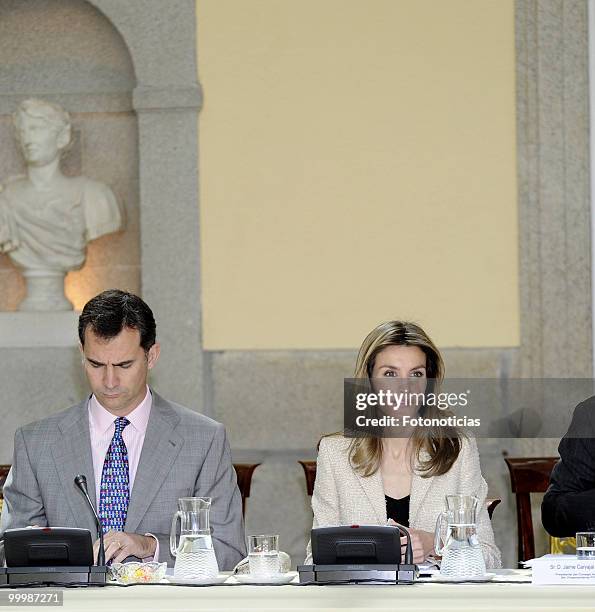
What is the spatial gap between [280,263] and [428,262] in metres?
0.64

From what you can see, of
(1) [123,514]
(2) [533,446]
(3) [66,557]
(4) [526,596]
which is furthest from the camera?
(2) [533,446]

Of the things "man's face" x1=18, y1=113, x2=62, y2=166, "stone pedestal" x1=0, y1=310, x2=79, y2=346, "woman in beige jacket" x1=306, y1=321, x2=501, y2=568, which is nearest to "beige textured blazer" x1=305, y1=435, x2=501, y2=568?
"woman in beige jacket" x1=306, y1=321, x2=501, y2=568

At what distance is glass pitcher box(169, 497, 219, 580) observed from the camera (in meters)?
2.66

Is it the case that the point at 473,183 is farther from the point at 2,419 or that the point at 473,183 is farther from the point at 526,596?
the point at 526,596

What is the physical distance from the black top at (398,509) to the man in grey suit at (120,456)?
409 millimetres

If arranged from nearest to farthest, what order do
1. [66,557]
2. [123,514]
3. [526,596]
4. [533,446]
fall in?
[526,596], [66,557], [123,514], [533,446]

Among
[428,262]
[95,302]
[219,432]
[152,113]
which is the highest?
[152,113]

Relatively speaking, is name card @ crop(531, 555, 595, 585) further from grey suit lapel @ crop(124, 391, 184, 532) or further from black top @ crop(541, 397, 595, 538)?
grey suit lapel @ crop(124, 391, 184, 532)

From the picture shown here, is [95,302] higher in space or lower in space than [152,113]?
lower

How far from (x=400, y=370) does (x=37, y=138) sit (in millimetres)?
2667

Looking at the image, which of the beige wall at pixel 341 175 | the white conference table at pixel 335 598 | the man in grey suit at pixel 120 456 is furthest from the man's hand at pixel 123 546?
the beige wall at pixel 341 175

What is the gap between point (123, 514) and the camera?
3.21 metres

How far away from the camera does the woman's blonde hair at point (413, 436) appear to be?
3.36 metres

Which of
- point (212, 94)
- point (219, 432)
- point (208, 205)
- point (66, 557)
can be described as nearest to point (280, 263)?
point (208, 205)
